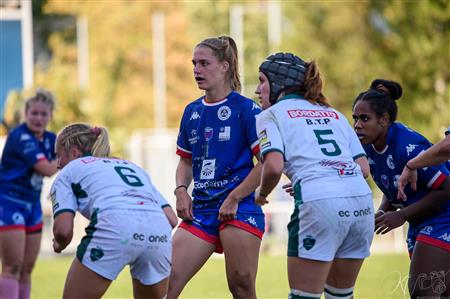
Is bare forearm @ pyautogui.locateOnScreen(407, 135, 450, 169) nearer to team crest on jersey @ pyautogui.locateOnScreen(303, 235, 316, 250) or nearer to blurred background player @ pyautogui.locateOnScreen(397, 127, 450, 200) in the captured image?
blurred background player @ pyautogui.locateOnScreen(397, 127, 450, 200)

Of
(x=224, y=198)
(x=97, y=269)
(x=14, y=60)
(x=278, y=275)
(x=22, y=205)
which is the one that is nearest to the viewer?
(x=97, y=269)

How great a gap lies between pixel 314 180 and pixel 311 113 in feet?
1.42

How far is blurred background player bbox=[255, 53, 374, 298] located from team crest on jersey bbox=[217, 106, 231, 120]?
98 centimetres

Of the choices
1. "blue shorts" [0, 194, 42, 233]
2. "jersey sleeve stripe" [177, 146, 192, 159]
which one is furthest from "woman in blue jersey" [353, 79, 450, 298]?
"blue shorts" [0, 194, 42, 233]

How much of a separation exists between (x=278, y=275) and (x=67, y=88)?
58.7 ft

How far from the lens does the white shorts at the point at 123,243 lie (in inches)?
248

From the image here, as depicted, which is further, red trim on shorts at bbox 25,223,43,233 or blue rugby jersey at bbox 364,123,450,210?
red trim on shorts at bbox 25,223,43,233

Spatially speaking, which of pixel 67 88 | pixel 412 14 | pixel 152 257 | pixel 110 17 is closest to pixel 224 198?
pixel 152 257

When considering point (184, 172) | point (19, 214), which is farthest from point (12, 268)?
point (184, 172)

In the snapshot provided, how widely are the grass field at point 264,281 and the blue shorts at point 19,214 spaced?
2.74 metres

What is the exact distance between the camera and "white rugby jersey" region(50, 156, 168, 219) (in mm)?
6398

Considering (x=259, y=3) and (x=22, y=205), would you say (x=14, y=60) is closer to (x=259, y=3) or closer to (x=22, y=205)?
(x=22, y=205)

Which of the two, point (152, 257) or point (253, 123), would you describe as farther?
point (253, 123)

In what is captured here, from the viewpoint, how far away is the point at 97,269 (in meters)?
6.29
